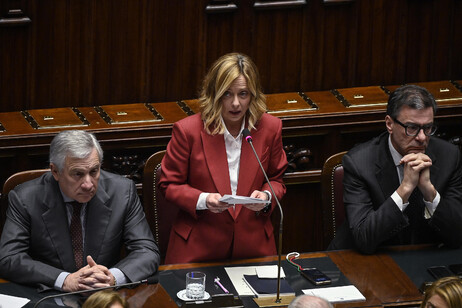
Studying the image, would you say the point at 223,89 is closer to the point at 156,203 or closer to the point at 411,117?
the point at 156,203

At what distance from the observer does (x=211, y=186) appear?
16.3 feet

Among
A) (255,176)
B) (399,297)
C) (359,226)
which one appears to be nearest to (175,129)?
(255,176)

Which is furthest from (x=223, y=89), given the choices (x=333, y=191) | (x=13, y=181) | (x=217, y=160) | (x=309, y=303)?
(x=309, y=303)

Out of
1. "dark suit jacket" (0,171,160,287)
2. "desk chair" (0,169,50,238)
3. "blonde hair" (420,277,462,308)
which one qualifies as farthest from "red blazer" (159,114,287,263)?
"blonde hair" (420,277,462,308)

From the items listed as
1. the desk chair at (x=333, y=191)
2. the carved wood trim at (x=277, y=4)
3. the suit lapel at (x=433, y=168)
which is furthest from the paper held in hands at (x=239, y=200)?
the carved wood trim at (x=277, y=4)

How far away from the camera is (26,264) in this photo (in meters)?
4.44

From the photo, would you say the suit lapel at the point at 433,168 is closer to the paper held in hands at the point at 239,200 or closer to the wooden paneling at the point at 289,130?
the wooden paneling at the point at 289,130

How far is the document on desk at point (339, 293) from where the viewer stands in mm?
4461

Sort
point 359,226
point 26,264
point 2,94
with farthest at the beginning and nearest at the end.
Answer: point 2,94, point 359,226, point 26,264

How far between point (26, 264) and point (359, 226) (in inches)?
60.0

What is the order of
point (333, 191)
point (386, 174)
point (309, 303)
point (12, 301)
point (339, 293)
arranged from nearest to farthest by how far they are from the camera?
point (309, 303) → point (12, 301) → point (339, 293) → point (386, 174) → point (333, 191)

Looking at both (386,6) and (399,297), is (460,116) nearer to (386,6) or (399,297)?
(386,6)

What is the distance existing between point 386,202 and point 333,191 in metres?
0.38

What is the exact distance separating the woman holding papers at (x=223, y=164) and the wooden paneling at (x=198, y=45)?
131 centimetres
